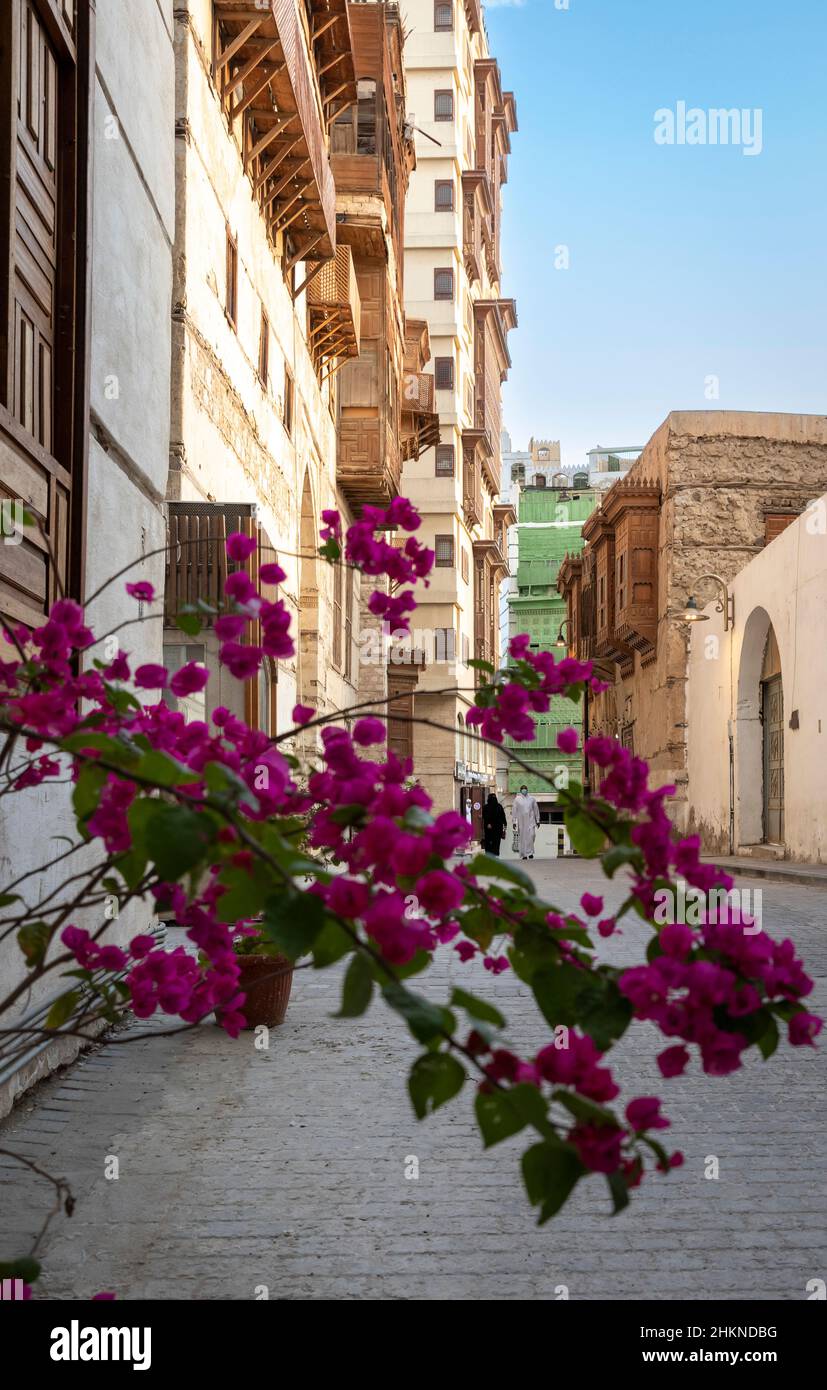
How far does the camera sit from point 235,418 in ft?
42.0

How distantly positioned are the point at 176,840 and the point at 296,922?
185mm

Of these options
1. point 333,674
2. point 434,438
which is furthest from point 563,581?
point 333,674

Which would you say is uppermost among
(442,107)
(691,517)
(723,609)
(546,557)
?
(442,107)

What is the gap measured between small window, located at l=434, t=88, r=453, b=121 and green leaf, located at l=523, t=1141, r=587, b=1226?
47.9 m

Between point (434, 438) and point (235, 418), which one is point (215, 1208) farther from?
point (434, 438)

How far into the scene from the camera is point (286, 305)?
55.3 ft

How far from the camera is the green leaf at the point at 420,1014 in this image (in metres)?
1.77

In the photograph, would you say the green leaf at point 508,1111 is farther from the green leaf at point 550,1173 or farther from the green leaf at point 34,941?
the green leaf at point 34,941

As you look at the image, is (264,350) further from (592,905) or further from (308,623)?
(592,905)

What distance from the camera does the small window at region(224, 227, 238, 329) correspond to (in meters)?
12.6

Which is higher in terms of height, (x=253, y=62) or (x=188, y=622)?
(x=253, y=62)

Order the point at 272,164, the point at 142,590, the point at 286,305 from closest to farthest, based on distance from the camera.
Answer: the point at 142,590, the point at 272,164, the point at 286,305

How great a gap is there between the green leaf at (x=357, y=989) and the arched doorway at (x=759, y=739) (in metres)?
22.5

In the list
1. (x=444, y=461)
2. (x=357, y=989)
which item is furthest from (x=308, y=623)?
(x=444, y=461)
